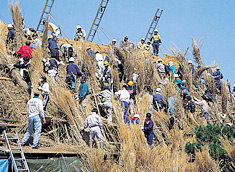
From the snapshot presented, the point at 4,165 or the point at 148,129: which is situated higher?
the point at 148,129

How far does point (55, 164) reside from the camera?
28.8 ft

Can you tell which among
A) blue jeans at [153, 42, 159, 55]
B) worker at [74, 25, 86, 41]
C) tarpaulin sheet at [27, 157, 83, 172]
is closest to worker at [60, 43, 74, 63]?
worker at [74, 25, 86, 41]

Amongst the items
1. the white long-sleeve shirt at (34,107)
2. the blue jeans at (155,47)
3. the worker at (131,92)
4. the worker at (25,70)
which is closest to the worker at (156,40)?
the blue jeans at (155,47)

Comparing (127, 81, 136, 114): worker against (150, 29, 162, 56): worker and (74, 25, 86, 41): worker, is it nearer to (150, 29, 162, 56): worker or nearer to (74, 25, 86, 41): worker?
(74, 25, 86, 41): worker

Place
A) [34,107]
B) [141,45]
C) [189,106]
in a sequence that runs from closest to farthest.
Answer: [34,107]
[189,106]
[141,45]

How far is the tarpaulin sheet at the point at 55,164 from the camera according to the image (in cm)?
846

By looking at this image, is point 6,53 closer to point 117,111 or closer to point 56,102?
point 56,102

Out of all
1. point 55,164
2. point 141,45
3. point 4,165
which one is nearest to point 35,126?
point 55,164

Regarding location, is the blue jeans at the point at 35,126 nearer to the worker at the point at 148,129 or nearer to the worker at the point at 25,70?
the worker at the point at 148,129

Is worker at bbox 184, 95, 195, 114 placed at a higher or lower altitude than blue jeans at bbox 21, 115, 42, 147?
higher

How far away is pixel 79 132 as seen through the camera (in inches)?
386

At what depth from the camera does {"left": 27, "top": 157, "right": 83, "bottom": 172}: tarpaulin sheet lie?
846 centimetres

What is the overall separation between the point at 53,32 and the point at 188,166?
9574 millimetres

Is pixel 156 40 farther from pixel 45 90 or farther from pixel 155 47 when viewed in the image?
pixel 45 90
